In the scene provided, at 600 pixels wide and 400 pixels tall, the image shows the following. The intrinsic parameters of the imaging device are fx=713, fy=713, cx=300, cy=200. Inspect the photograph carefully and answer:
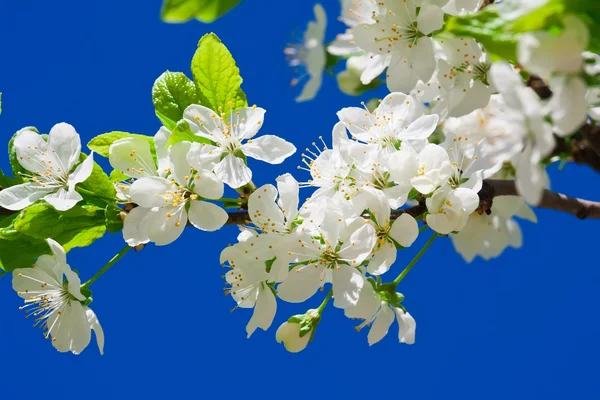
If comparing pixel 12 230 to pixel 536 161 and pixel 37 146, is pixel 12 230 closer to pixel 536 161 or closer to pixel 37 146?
pixel 37 146

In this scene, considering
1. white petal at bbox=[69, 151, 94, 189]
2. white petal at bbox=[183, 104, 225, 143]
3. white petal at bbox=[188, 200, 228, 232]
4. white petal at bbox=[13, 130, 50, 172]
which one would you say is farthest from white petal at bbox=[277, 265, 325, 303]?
white petal at bbox=[13, 130, 50, 172]

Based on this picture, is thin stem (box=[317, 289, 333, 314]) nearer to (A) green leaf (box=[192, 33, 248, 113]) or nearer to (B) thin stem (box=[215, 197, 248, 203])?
(B) thin stem (box=[215, 197, 248, 203])

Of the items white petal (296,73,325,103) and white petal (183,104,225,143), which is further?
white petal (296,73,325,103)

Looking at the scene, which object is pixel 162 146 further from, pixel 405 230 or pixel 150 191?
pixel 405 230

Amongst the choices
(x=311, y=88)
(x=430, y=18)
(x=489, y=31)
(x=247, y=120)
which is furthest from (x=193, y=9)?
(x=311, y=88)

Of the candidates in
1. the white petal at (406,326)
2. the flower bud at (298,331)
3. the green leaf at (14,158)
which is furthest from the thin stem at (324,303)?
the green leaf at (14,158)

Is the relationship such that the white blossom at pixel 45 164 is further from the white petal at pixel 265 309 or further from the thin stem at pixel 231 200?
the white petal at pixel 265 309
